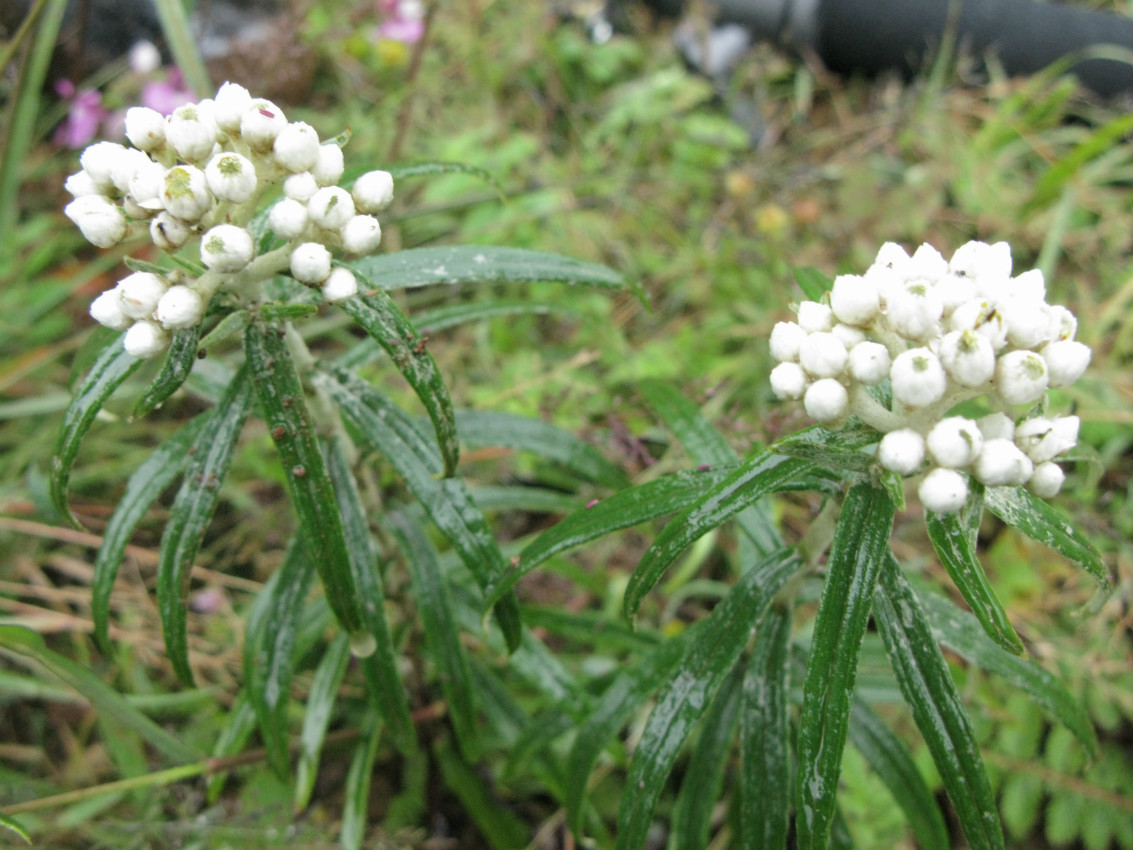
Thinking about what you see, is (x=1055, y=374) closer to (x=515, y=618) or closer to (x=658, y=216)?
(x=515, y=618)

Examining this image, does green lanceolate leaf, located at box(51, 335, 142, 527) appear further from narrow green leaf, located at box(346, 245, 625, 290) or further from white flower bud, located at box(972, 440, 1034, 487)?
white flower bud, located at box(972, 440, 1034, 487)

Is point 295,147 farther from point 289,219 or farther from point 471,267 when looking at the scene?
point 471,267

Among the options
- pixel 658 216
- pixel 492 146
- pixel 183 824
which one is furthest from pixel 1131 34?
pixel 183 824

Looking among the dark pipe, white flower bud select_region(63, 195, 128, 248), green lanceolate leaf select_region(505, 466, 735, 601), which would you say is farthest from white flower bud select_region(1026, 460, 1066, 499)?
the dark pipe

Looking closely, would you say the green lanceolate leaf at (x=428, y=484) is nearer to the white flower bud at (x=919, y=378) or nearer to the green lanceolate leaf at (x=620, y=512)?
the green lanceolate leaf at (x=620, y=512)

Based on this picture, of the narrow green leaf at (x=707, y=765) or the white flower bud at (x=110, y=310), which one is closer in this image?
the white flower bud at (x=110, y=310)

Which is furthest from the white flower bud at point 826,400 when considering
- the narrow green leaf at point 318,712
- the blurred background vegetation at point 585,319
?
the narrow green leaf at point 318,712
